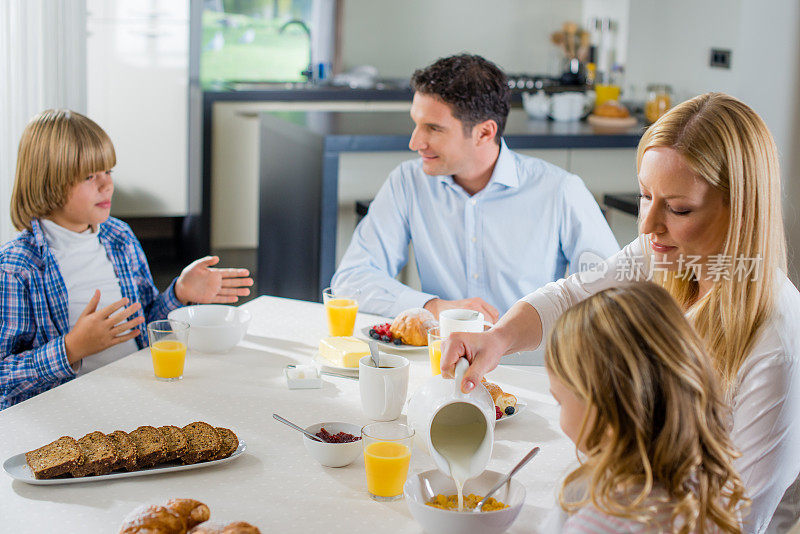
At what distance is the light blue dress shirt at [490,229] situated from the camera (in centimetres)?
252

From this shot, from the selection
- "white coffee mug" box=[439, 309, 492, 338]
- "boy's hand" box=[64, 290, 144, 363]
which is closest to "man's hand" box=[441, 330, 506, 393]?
"white coffee mug" box=[439, 309, 492, 338]

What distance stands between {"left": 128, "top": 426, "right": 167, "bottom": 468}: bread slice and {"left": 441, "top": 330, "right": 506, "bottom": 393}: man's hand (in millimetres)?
448

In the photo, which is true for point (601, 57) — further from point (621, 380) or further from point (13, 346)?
point (621, 380)

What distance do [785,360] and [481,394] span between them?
17.2 inches

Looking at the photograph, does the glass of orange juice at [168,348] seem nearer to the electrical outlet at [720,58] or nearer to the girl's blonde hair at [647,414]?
the girl's blonde hair at [647,414]

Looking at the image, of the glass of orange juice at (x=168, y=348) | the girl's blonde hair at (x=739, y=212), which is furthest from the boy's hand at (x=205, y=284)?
the girl's blonde hair at (x=739, y=212)

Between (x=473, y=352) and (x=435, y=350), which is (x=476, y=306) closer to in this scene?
(x=435, y=350)

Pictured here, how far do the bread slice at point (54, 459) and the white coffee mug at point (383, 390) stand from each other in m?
0.48

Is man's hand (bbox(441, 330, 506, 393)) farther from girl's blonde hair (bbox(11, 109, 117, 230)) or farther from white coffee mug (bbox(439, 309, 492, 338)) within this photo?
girl's blonde hair (bbox(11, 109, 117, 230))

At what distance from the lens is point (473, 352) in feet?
4.88

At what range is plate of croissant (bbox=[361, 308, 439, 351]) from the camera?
6.11 ft

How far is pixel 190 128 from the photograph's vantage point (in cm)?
496

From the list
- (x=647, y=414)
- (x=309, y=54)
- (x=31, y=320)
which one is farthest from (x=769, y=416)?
(x=309, y=54)

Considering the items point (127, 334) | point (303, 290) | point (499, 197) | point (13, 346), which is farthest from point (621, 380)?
point (303, 290)
